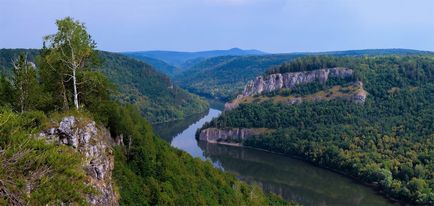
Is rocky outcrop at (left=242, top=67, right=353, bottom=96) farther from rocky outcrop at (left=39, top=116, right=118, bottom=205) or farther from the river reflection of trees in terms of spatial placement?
rocky outcrop at (left=39, top=116, right=118, bottom=205)

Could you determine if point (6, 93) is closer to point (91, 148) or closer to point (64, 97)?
point (64, 97)

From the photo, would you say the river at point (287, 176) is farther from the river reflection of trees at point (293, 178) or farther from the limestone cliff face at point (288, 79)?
the limestone cliff face at point (288, 79)

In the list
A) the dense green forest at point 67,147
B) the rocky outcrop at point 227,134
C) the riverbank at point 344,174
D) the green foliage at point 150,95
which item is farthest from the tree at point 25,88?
the green foliage at point 150,95

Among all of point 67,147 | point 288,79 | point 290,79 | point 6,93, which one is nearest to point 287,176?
point 290,79

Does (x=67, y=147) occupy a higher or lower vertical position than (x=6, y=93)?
lower

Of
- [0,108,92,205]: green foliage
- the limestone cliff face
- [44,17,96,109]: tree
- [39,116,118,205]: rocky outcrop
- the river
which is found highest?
[44,17,96,109]: tree

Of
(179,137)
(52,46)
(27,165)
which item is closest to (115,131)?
(52,46)

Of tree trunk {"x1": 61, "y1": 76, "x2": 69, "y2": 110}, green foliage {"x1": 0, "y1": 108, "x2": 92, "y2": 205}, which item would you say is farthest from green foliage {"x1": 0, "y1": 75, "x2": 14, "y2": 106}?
green foliage {"x1": 0, "y1": 108, "x2": 92, "y2": 205}
